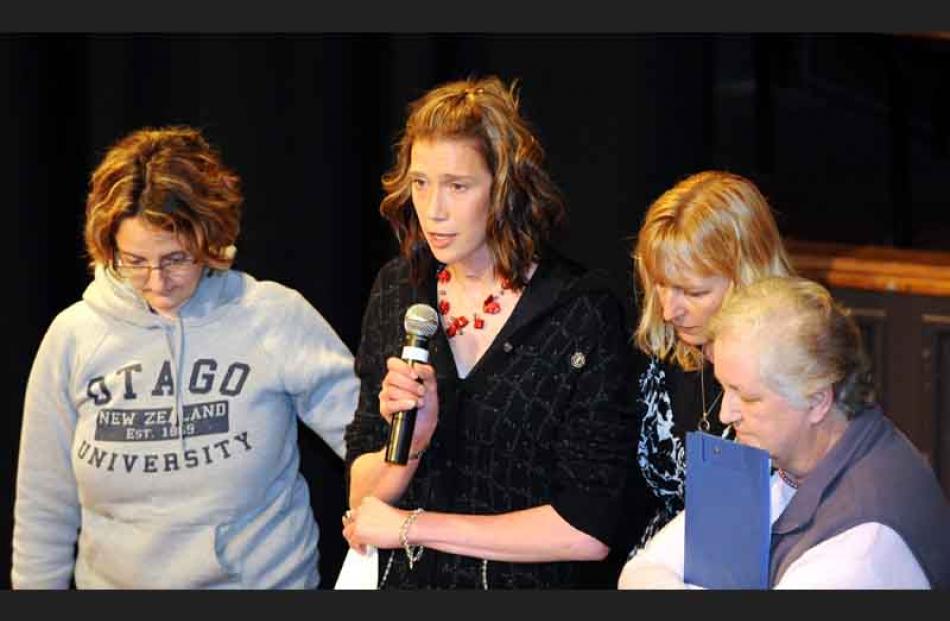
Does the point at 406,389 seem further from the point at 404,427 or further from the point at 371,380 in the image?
the point at 371,380

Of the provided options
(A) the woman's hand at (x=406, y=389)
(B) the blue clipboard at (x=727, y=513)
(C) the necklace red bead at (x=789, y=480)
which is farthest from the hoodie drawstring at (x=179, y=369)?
(C) the necklace red bead at (x=789, y=480)

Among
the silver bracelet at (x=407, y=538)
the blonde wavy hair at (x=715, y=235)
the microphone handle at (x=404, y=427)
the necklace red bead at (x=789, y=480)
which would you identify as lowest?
the silver bracelet at (x=407, y=538)

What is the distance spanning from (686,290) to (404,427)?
53 centimetres

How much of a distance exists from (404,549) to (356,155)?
45.8 inches

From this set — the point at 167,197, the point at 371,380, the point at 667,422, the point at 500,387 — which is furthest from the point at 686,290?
the point at 167,197

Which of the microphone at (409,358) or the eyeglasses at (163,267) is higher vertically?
the eyeglasses at (163,267)

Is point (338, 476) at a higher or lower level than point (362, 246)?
lower

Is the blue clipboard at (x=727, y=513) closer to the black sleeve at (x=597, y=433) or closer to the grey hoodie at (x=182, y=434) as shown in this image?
the black sleeve at (x=597, y=433)

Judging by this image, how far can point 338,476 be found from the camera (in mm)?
4148

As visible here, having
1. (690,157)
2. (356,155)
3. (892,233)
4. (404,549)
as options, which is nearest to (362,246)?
(356,155)

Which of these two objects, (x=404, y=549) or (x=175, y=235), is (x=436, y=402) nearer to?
(x=404, y=549)

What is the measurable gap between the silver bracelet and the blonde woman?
410 millimetres

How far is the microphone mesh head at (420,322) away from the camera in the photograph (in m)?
3.07

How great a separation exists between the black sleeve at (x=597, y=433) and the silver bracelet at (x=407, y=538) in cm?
25
